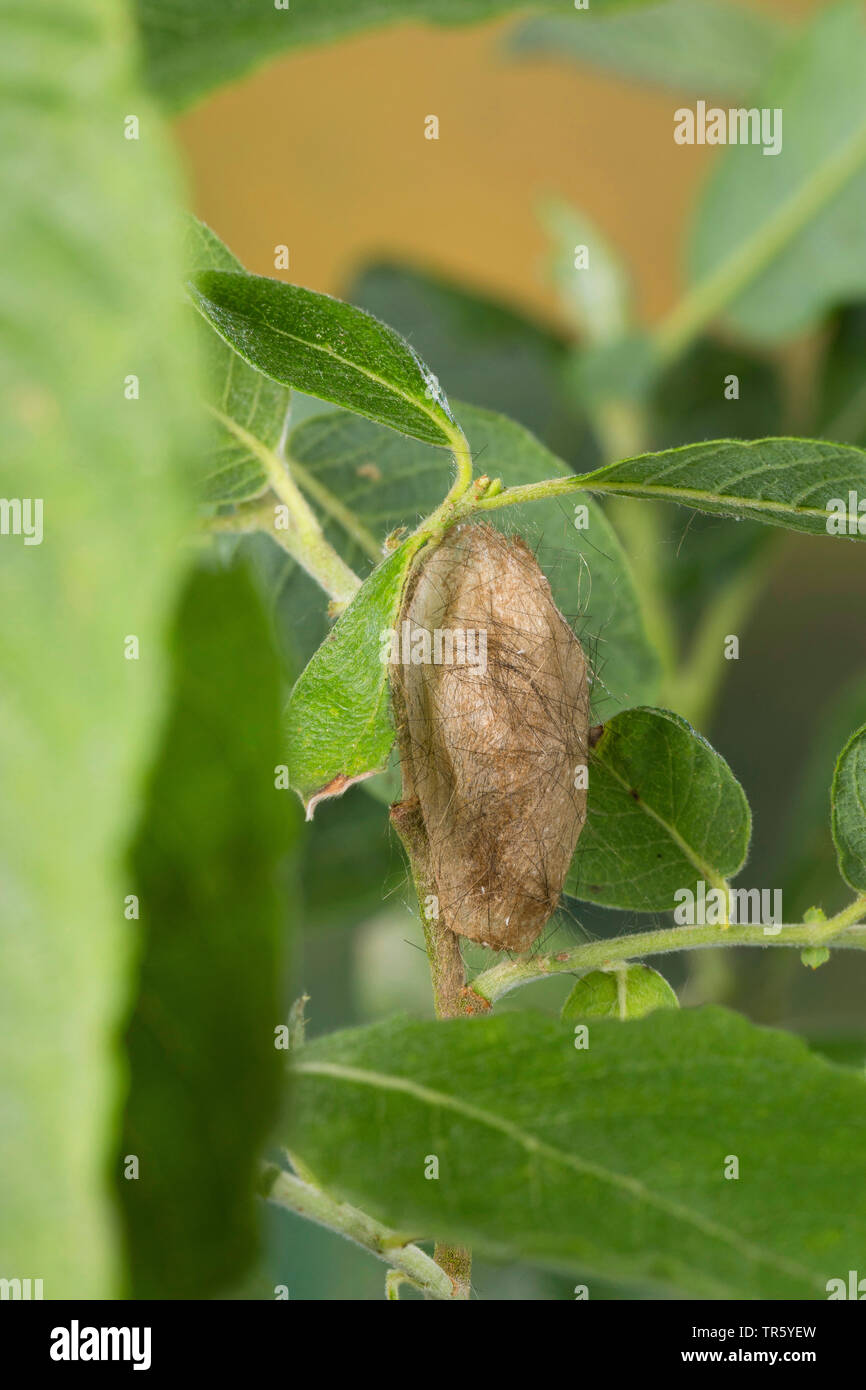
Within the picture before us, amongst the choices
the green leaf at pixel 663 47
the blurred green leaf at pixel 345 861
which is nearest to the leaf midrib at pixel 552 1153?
the blurred green leaf at pixel 345 861

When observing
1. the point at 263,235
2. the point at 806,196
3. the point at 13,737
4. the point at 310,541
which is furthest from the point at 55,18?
the point at 263,235

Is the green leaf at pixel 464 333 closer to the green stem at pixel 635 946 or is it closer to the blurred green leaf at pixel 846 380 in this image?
the blurred green leaf at pixel 846 380

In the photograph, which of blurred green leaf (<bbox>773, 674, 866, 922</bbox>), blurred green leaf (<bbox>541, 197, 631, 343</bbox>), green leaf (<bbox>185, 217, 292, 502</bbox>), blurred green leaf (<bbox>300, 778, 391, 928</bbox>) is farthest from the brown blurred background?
green leaf (<bbox>185, 217, 292, 502</bbox>)

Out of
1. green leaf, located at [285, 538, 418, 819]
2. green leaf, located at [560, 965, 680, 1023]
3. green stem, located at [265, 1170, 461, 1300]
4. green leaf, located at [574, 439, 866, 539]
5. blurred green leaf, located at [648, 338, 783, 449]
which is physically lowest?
green stem, located at [265, 1170, 461, 1300]

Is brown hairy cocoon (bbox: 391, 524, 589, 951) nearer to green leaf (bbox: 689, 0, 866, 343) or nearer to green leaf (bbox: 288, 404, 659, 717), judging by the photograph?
green leaf (bbox: 288, 404, 659, 717)

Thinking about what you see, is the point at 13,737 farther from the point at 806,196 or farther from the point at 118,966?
the point at 806,196

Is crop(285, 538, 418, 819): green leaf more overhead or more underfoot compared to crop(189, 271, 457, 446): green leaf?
more underfoot

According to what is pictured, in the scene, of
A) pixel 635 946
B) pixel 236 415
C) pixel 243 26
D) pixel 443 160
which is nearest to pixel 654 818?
pixel 635 946

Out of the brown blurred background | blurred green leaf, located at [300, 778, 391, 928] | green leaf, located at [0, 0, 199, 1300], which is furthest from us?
the brown blurred background
